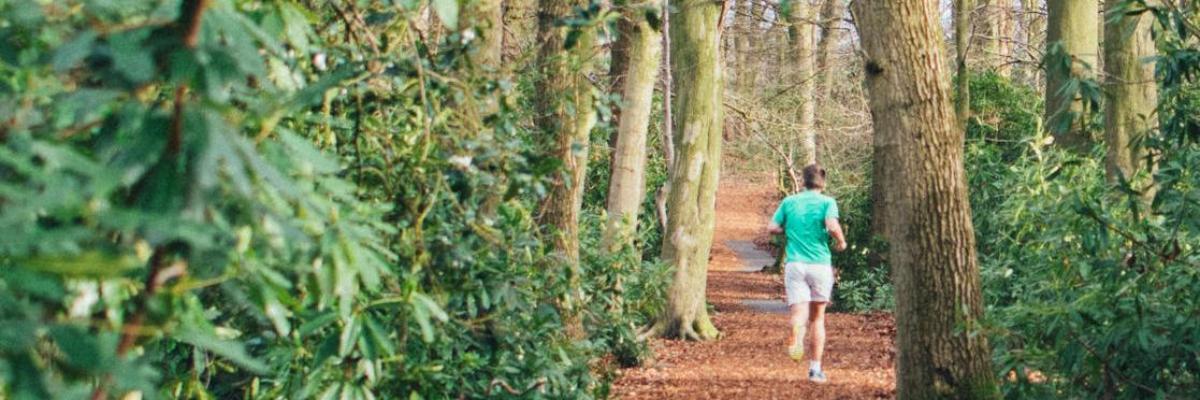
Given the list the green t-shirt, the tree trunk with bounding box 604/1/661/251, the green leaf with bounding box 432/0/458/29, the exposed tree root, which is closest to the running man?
the green t-shirt

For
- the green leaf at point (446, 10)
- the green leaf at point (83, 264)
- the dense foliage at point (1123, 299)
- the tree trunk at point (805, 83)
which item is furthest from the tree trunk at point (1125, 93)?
the green leaf at point (83, 264)

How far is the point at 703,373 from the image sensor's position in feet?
43.7

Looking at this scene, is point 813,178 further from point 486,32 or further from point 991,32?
point 991,32

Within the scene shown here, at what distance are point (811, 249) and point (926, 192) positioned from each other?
165 inches

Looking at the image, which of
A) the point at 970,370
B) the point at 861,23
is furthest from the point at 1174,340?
the point at 861,23

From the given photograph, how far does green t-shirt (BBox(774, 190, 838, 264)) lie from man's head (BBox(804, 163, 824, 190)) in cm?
6

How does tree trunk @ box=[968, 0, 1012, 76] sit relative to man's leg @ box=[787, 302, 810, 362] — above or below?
above

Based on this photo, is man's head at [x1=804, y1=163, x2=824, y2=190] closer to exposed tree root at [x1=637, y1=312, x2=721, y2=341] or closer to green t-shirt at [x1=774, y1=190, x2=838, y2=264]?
green t-shirt at [x1=774, y1=190, x2=838, y2=264]

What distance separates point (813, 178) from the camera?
38.8ft

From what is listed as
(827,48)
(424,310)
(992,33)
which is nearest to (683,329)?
(424,310)

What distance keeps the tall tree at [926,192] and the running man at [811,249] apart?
12.3 ft

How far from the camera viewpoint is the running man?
11.7 m

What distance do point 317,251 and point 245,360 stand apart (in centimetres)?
72

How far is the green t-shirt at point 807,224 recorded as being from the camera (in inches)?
458
